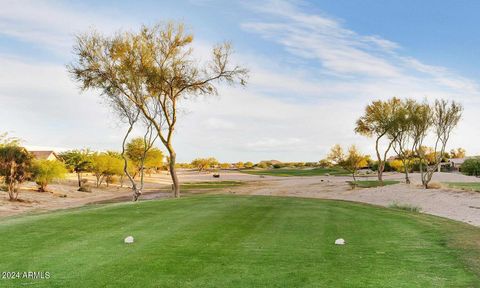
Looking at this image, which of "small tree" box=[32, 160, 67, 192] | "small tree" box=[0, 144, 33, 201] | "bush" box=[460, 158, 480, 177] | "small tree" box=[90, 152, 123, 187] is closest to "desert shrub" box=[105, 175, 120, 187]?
"small tree" box=[90, 152, 123, 187]

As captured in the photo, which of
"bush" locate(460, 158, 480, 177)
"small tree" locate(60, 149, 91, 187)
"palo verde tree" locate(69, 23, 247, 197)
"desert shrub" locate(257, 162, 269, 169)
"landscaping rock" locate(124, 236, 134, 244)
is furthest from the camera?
"desert shrub" locate(257, 162, 269, 169)

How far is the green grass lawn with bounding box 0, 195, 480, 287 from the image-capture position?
24.0 feet

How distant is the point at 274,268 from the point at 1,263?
533 cm

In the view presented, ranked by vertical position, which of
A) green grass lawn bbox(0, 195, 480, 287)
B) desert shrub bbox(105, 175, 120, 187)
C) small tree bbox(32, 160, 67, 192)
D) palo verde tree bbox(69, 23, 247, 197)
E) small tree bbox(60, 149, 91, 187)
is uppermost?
palo verde tree bbox(69, 23, 247, 197)

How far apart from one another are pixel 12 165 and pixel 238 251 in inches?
1399

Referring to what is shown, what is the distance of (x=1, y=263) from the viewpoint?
27.7 feet

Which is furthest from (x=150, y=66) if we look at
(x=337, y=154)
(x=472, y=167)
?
(x=472, y=167)

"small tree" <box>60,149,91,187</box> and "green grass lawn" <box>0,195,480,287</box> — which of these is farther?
"small tree" <box>60,149,91,187</box>

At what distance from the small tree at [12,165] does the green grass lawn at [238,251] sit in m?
27.6

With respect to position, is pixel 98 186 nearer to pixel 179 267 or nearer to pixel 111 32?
pixel 111 32

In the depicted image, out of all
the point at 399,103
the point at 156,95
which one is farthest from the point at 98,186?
the point at 399,103

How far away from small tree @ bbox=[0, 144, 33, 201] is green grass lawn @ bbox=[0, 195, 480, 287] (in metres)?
27.6

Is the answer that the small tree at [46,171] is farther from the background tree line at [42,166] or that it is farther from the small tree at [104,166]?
the small tree at [104,166]

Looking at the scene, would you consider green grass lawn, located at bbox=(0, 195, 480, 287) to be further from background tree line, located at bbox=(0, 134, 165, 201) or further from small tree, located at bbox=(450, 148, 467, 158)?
small tree, located at bbox=(450, 148, 467, 158)
